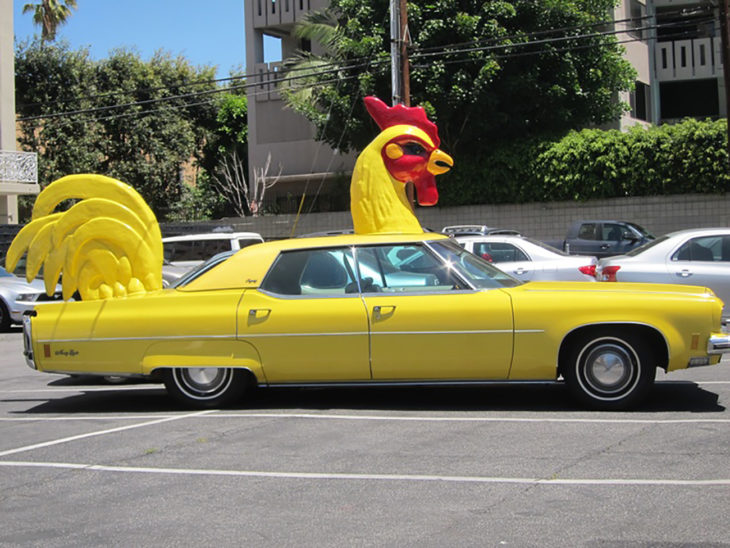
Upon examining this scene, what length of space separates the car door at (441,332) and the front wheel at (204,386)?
127 cm

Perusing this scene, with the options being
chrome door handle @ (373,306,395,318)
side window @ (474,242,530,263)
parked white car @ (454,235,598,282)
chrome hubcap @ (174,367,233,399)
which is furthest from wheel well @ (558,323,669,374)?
side window @ (474,242,530,263)

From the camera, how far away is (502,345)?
720 cm

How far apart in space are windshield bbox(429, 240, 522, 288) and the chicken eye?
14.6ft

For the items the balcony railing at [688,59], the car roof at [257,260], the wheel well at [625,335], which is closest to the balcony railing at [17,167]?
the balcony railing at [688,59]

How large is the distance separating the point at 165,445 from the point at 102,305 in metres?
1.86

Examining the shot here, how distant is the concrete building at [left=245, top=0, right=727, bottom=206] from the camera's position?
30.5 metres

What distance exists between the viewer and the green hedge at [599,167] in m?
24.6

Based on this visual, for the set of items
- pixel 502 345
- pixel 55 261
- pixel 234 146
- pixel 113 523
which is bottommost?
pixel 113 523

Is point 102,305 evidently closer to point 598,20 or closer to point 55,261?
point 55,261

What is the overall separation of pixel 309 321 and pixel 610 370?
7.94ft

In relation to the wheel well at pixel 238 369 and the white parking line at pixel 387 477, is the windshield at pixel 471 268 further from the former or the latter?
the white parking line at pixel 387 477

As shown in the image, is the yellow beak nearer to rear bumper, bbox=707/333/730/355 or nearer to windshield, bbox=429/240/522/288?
windshield, bbox=429/240/522/288

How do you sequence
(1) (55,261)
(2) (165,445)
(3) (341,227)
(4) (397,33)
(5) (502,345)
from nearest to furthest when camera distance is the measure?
(2) (165,445) < (5) (502,345) < (1) (55,261) < (4) (397,33) < (3) (341,227)

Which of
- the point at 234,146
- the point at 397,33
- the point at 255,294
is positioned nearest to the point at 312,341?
the point at 255,294
